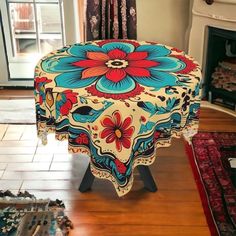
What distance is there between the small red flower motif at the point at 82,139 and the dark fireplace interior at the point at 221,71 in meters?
1.54

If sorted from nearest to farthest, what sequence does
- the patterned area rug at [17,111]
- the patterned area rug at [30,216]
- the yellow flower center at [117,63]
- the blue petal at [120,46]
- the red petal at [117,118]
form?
the red petal at [117,118], the patterned area rug at [30,216], the yellow flower center at [117,63], the blue petal at [120,46], the patterned area rug at [17,111]

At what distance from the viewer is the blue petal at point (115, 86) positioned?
1.75 meters

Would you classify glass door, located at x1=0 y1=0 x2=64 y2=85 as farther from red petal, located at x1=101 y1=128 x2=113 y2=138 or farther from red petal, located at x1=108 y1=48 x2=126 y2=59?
red petal, located at x1=101 y1=128 x2=113 y2=138

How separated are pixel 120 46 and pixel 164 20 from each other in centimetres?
103

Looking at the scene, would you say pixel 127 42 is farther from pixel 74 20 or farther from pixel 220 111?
pixel 220 111

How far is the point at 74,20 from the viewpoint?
306 centimetres

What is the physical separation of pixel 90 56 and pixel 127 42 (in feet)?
0.99

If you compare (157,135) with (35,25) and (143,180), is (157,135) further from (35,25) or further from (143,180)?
(35,25)

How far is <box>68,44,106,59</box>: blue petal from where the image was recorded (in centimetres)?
214

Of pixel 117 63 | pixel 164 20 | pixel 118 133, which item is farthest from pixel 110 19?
pixel 118 133

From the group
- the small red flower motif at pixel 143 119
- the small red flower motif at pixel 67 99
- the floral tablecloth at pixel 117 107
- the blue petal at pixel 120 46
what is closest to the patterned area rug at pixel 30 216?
the floral tablecloth at pixel 117 107

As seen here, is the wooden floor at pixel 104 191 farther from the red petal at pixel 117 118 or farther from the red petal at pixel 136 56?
the red petal at pixel 136 56

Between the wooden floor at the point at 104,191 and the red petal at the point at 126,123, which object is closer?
the red petal at the point at 126,123

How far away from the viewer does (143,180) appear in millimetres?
2182
